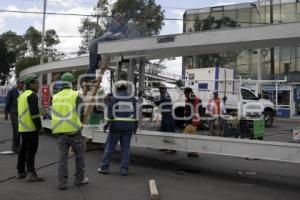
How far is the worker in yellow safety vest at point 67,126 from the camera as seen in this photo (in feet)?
26.1

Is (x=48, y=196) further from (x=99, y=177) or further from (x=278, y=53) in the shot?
(x=278, y=53)

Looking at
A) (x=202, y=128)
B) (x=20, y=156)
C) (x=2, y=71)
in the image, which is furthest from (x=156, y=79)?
(x=2, y=71)

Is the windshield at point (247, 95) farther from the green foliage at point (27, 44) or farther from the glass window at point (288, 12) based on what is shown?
the green foliage at point (27, 44)

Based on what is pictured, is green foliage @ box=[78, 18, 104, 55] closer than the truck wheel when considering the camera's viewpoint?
No

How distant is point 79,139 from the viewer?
320 inches

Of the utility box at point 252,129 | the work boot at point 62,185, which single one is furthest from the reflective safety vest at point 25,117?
the utility box at point 252,129

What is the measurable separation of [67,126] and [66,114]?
203mm

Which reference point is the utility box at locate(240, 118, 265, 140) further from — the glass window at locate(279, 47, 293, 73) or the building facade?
the glass window at locate(279, 47, 293, 73)

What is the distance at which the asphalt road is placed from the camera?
7.65 metres

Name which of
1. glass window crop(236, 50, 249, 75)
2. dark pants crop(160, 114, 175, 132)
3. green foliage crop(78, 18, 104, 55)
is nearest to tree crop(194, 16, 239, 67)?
glass window crop(236, 50, 249, 75)

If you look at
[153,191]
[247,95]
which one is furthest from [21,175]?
[247,95]

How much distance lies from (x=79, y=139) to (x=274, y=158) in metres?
→ 3.28

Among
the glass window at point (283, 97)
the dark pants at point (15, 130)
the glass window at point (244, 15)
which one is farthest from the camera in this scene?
the glass window at point (244, 15)

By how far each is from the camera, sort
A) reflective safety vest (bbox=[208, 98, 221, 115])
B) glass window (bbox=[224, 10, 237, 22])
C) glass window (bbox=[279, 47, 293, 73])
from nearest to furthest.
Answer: reflective safety vest (bbox=[208, 98, 221, 115]) → glass window (bbox=[279, 47, 293, 73]) → glass window (bbox=[224, 10, 237, 22])
